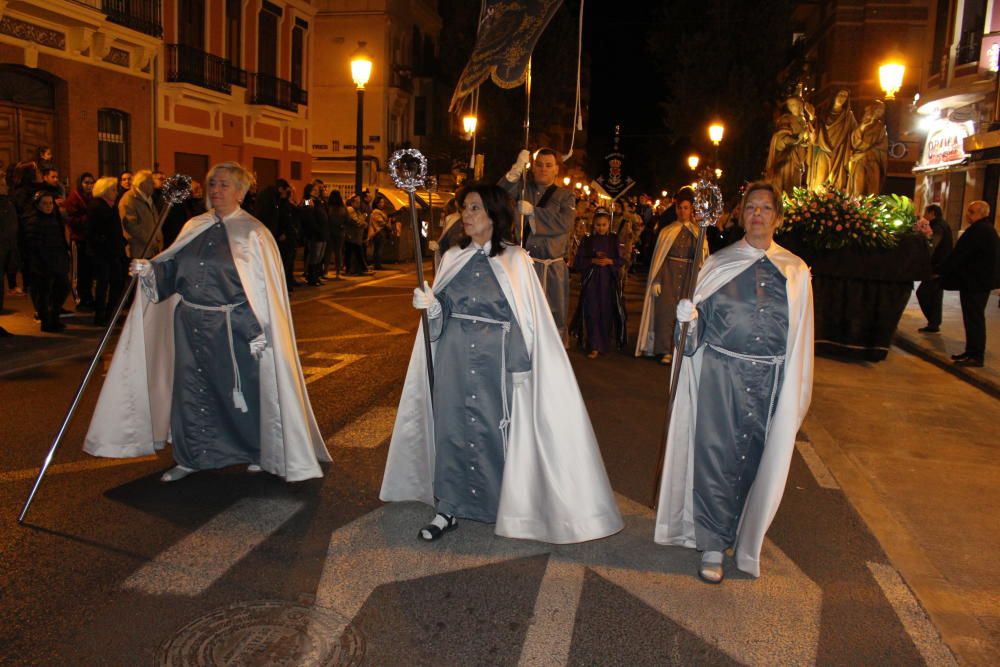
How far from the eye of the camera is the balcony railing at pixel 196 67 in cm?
2178

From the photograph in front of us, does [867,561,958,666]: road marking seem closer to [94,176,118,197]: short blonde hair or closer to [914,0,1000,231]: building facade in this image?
[94,176,118,197]: short blonde hair

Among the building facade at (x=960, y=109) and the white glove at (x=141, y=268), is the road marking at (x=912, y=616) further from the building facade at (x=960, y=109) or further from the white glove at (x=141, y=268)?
the building facade at (x=960, y=109)

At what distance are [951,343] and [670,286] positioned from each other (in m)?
4.62

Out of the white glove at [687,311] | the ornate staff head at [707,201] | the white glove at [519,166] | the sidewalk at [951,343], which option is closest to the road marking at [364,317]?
the white glove at [519,166]

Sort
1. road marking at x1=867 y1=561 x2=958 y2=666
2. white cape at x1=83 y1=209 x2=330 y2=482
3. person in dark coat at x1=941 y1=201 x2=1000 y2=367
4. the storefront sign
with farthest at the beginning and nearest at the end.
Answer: the storefront sign
person in dark coat at x1=941 y1=201 x2=1000 y2=367
white cape at x1=83 y1=209 x2=330 y2=482
road marking at x1=867 y1=561 x2=958 y2=666

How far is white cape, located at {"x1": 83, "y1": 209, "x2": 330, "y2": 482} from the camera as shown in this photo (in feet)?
17.6

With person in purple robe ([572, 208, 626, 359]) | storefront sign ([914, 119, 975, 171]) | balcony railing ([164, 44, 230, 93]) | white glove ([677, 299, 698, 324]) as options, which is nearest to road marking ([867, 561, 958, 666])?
white glove ([677, 299, 698, 324])

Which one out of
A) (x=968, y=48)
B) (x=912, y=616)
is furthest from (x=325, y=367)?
(x=968, y=48)

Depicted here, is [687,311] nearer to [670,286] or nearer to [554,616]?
[554,616]

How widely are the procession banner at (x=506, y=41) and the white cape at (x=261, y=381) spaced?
2612 millimetres

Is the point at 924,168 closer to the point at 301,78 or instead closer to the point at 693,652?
the point at 301,78

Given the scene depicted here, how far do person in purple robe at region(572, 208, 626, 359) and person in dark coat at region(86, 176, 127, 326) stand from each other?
570 centimetres

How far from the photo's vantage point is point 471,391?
4727 millimetres

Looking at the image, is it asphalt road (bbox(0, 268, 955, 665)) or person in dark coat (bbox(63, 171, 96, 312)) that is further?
person in dark coat (bbox(63, 171, 96, 312))
